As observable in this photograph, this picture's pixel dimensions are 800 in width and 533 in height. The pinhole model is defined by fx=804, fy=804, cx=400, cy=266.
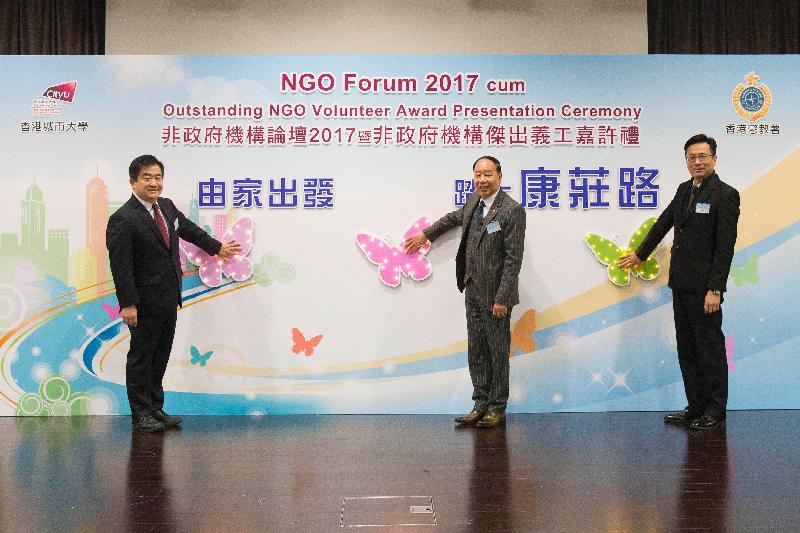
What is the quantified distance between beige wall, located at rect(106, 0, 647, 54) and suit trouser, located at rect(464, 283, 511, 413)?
192 cm

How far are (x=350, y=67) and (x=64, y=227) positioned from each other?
1.99 meters

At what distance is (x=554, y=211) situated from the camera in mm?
4941

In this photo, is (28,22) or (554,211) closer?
(554,211)

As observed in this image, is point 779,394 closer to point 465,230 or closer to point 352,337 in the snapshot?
point 465,230

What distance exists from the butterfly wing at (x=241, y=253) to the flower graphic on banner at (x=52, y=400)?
1.18 meters

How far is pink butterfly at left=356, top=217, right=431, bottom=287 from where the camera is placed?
16.1ft

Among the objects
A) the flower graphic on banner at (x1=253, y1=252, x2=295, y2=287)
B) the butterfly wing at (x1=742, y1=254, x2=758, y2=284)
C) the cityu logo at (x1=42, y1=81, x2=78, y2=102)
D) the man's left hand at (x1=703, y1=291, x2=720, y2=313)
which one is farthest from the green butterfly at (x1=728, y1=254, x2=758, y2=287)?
the cityu logo at (x1=42, y1=81, x2=78, y2=102)

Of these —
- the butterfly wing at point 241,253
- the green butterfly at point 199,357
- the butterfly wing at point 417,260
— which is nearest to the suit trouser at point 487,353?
the butterfly wing at point 417,260

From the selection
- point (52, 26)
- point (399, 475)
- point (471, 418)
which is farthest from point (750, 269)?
point (52, 26)

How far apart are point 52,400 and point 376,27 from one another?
3.21m

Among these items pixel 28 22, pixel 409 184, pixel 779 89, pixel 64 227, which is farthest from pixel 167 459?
pixel 779 89

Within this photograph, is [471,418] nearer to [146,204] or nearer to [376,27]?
[146,204]

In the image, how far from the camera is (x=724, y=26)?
5.71 meters

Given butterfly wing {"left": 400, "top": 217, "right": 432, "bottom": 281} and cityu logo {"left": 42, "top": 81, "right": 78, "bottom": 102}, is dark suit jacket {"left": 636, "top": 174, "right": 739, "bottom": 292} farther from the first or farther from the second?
cityu logo {"left": 42, "top": 81, "right": 78, "bottom": 102}
